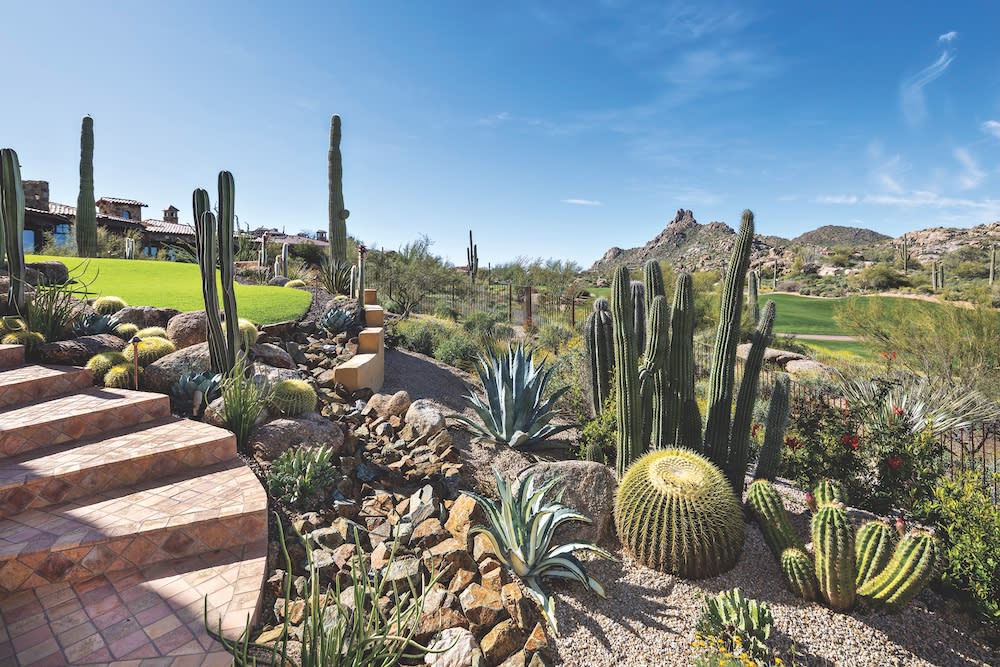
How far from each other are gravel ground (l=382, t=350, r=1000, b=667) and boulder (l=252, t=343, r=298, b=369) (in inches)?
196

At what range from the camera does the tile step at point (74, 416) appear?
3795mm

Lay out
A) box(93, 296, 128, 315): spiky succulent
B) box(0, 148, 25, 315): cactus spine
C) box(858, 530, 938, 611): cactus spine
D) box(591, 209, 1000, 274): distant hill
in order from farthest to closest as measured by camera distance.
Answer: box(591, 209, 1000, 274): distant hill < box(93, 296, 128, 315): spiky succulent < box(0, 148, 25, 315): cactus spine < box(858, 530, 938, 611): cactus spine

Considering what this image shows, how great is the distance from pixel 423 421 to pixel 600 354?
2.40 m

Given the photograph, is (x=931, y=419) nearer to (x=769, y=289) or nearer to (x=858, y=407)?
(x=858, y=407)

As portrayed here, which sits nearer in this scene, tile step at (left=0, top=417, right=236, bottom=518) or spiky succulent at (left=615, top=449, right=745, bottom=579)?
tile step at (left=0, top=417, right=236, bottom=518)

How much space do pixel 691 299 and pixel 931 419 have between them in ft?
15.5

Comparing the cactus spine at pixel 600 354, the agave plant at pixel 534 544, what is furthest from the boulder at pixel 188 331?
the cactus spine at pixel 600 354

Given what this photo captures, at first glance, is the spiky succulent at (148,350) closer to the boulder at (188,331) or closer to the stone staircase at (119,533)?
the boulder at (188,331)

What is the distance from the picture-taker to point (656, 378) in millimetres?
4695

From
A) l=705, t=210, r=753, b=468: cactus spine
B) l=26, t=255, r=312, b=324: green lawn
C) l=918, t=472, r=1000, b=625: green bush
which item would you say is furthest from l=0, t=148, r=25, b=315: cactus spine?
l=918, t=472, r=1000, b=625: green bush

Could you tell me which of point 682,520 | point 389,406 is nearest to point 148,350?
point 389,406

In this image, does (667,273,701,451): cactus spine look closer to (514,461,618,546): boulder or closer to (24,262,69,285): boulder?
(514,461,618,546): boulder

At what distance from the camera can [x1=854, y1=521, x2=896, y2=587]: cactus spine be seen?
3211 millimetres

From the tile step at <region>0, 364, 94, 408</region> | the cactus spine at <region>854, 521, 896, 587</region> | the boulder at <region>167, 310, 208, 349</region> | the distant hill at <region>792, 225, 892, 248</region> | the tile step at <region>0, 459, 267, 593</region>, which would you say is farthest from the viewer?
the distant hill at <region>792, 225, 892, 248</region>
